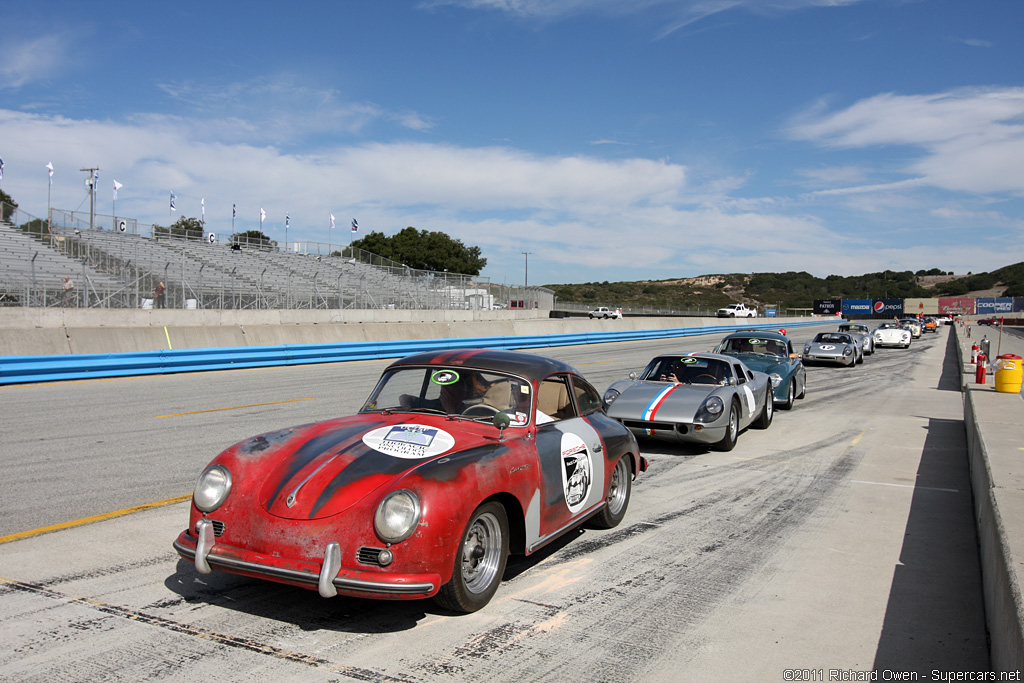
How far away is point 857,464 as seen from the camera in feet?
29.5

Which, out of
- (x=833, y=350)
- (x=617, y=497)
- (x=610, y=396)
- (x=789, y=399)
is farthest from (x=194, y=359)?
(x=833, y=350)

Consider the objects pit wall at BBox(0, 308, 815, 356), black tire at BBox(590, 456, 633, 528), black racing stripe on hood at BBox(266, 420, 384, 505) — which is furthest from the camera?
pit wall at BBox(0, 308, 815, 356)

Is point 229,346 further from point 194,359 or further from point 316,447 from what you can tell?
point 316,447

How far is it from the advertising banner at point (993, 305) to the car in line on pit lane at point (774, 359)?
105935 mm

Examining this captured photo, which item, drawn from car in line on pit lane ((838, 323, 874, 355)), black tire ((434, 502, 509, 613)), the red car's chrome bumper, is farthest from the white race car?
the red car's chrome bumper

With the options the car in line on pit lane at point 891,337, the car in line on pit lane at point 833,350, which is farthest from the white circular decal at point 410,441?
the car in line on pit lane at point 891,337

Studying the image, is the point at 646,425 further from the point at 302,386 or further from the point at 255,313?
the point at 255,313

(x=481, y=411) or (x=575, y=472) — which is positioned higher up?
(x=481, y=411)

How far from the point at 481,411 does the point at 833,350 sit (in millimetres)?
21274

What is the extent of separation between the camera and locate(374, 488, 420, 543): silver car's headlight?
3689mm

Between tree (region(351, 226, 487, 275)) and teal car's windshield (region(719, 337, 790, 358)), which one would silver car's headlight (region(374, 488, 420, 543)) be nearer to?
teal car's windshield (region(719, 337, 790, 358))

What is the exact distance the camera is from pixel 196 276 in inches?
991

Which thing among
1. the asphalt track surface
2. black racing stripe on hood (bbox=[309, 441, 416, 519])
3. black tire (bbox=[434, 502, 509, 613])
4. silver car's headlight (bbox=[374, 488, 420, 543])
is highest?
black racing stripe on hood (bbox=[309, 441, 416, 519])

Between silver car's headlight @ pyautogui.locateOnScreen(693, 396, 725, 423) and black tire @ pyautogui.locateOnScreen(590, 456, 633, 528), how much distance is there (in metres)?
3.05
